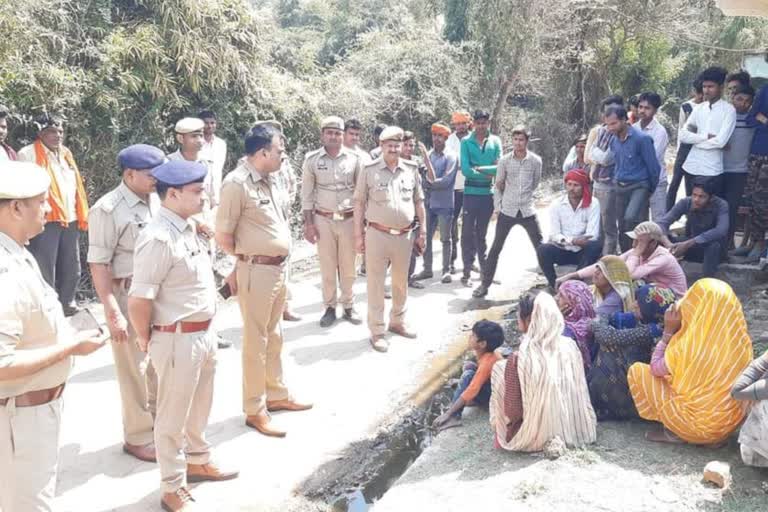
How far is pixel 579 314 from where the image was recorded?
479 centimetres

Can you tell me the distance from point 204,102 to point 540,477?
694cm

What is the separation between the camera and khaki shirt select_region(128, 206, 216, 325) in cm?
333

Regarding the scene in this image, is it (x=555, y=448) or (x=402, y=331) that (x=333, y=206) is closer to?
(x=402, y=331)

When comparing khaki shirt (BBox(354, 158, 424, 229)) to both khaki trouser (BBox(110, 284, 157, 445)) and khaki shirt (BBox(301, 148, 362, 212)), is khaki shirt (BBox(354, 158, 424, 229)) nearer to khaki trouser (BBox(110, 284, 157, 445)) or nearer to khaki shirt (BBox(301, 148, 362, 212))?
khaki shirt (BBox(301, 148, 362, 212))

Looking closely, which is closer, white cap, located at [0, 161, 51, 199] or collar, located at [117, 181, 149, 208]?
white cap, located at [0, 161, 51, 199]

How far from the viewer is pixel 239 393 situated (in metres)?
5.16

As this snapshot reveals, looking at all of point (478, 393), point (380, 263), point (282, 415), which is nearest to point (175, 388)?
point (282, 415)

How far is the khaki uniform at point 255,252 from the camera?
4.37 meters

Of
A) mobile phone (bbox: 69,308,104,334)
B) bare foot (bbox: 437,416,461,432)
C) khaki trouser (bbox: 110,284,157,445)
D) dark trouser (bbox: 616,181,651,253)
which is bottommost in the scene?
bare foot (bbox: 437,416,461,432)

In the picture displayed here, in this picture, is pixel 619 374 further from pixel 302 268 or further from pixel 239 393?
pixel 302 268

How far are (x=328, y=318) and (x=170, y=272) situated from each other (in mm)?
3394

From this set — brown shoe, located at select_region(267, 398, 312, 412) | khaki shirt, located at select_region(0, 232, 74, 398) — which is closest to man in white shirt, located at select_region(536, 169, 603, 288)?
brown shoe, located at select_region(267, 398, 312, 412)

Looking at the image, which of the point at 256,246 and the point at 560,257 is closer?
the point at 256,246

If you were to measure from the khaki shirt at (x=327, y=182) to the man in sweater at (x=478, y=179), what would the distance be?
5.92ft
